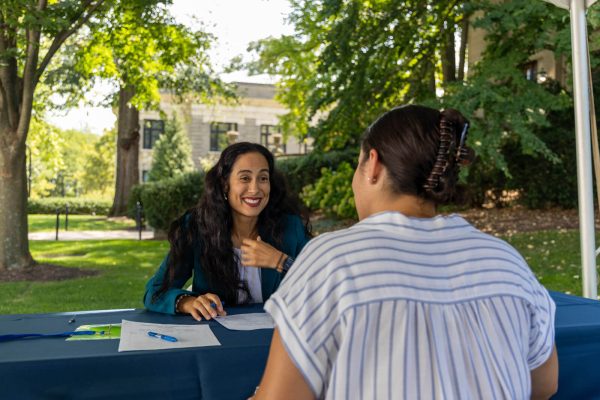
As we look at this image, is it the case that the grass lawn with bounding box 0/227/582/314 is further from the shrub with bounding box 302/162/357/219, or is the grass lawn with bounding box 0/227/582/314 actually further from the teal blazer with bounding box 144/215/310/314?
the teal blazer with bounding box 144/215/310/314

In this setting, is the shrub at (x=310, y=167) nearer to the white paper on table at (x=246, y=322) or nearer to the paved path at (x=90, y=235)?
the paved path at (x=90, y=235)

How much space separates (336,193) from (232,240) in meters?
12.7

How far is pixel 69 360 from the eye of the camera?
78.8 inches

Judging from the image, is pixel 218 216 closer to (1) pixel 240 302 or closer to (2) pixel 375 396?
(1) pixel 240 302

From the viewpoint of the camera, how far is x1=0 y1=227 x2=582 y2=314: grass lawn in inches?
323

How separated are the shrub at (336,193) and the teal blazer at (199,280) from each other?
1151 centimetres

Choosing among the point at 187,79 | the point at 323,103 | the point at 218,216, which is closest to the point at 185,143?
the point at 187,79

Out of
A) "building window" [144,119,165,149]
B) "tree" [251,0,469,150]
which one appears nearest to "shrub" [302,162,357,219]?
"tree" [251,0,469,150]

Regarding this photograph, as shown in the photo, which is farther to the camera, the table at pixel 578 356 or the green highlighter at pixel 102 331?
the table at pixel 578 356

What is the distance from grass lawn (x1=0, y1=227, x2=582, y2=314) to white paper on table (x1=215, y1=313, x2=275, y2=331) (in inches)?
215

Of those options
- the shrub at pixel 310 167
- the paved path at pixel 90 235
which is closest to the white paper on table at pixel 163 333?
the shrub at pixel 310 167

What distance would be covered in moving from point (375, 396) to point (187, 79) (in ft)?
66.8

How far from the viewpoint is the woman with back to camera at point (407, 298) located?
1336 mm

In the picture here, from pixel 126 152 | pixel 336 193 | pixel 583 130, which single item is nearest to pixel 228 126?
pixel 126 152
